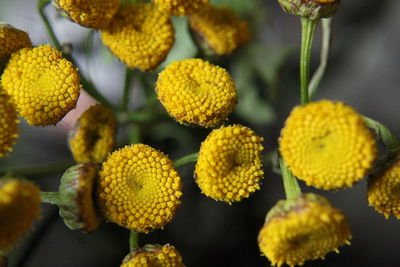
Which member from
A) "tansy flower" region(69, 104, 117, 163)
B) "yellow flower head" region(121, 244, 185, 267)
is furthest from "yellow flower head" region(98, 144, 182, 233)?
"tansy flower" region(69, 104, 117, 163)

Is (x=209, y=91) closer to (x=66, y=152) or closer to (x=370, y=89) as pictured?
(x=66, y=152)

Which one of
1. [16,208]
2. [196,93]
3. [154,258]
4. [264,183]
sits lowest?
[264,183]

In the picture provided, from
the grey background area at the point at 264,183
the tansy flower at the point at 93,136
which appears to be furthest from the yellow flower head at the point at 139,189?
the grey background area at the point at 264,183

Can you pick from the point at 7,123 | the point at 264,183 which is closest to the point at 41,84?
the point at 7,123

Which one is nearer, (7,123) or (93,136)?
(7,123)

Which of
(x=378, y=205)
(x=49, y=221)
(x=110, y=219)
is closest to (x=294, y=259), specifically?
(x=378, y=205)

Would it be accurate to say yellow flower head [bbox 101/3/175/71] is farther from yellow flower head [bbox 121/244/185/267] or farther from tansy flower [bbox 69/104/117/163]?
yellow flower head [bbox 121/244/185/267]

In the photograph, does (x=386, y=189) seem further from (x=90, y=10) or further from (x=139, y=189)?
(x=90, y=10)
